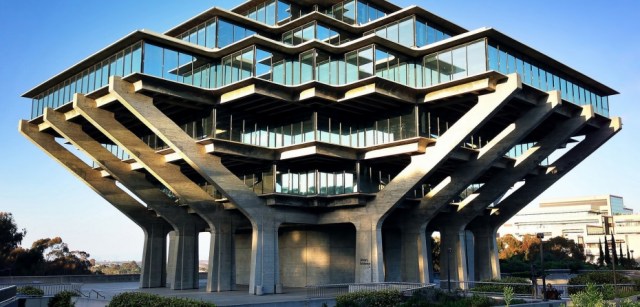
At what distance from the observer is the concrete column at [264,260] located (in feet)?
139

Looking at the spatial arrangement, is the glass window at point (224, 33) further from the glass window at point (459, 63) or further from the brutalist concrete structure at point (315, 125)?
the glass window at point (459, 63)

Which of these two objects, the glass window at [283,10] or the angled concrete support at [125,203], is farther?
the angled concrete support at [125,203]

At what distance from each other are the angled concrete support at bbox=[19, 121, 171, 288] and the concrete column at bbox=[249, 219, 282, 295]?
13501mm

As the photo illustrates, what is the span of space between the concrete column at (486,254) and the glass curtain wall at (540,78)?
14203 millimetres

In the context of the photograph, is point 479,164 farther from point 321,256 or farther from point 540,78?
point 321,256

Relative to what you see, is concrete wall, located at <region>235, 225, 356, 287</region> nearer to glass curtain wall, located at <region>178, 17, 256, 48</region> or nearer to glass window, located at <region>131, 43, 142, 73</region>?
glass curtain wall, located at <region>178, 17, 256, 48</region>

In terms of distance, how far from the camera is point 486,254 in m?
55.6

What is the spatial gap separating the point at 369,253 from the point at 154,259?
1984 cm

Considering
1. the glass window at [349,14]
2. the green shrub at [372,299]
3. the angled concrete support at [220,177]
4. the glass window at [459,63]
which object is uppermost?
the glass window at [349,14]

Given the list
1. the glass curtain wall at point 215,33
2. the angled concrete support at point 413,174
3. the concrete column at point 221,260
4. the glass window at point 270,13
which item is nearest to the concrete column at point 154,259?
the concrete column at point 221,260

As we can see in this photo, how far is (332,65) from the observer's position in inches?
1656

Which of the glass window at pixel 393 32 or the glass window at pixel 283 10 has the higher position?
the glass window at pixel 283 10

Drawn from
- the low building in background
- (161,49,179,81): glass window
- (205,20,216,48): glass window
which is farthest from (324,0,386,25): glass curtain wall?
the low building in background

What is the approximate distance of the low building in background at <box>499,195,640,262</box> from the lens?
13562cm
